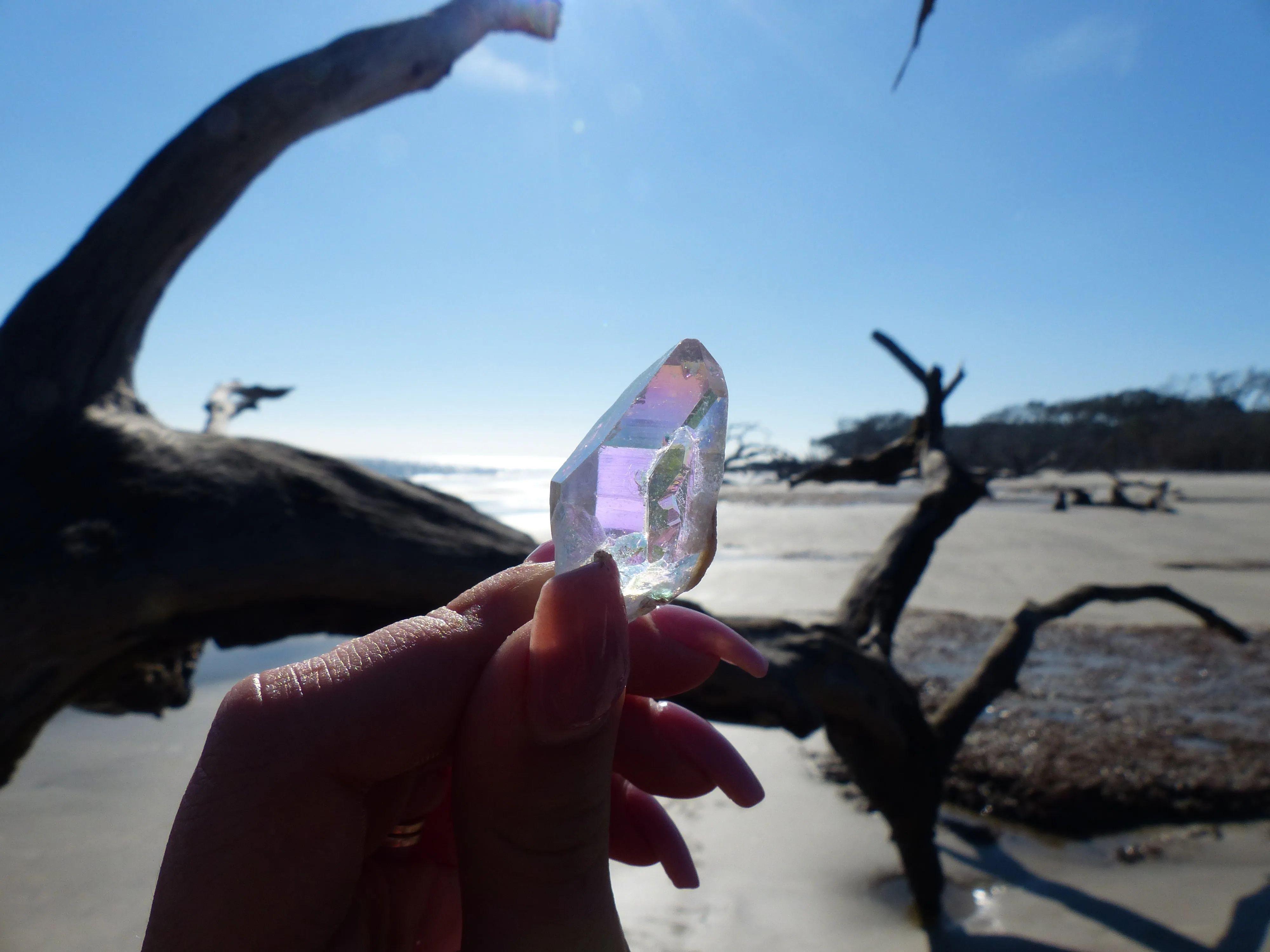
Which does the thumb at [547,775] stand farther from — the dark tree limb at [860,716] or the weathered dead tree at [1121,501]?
the weathered dead tree at [1121,501]

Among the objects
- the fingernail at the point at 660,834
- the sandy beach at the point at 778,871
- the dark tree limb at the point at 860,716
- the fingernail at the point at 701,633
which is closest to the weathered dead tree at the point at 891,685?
the dark tree limb at the point at 860,716

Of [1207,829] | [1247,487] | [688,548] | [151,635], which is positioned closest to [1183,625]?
[1207,829]

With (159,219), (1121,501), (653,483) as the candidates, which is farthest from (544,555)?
(1121,501)

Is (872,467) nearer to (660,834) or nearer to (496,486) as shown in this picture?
(660,834)

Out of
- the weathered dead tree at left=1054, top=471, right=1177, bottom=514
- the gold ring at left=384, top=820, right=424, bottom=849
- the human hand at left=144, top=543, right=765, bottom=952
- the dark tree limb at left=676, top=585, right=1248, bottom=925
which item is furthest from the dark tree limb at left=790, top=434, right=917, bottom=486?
the weathered dead tree at left=1054, top=471, right=1177, bottom=514

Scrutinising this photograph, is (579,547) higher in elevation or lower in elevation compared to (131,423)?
lower

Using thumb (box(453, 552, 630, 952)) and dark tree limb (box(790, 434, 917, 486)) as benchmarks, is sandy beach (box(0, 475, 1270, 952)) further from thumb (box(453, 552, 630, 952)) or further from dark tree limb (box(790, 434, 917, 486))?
thumb (box(453, 552, 630, 952))

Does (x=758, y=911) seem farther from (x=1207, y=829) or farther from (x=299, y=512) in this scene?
(x=299, y=512)
